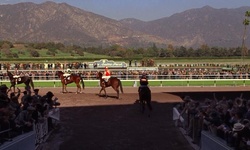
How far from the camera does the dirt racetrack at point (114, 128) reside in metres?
12.0

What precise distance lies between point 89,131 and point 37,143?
2.73 m

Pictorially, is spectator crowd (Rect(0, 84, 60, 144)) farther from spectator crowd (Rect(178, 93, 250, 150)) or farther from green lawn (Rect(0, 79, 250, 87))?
green lawn (Rect(0, 79, 250, 87))

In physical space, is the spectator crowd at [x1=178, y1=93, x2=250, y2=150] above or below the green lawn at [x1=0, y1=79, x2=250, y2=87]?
above

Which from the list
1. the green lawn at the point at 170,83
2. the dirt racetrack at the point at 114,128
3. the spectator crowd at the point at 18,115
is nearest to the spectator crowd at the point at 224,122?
the dirt racetrack at the point at 114,128

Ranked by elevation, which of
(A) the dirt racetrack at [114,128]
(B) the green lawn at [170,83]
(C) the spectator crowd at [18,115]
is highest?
(C) the spectator crowd at [18,115]

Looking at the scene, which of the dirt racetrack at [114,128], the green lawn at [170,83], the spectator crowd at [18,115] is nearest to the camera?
the spectator crowd at [18,115]

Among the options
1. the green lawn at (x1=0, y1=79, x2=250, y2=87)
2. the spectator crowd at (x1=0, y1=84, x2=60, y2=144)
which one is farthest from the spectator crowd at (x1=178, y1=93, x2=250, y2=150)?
the green lawn at (x1=0, y1=79, x2=250, y2=87)

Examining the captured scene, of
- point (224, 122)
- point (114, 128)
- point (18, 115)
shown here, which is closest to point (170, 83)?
point (114, 128)

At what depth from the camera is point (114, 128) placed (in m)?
14.6

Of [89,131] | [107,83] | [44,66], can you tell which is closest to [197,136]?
[89,131]

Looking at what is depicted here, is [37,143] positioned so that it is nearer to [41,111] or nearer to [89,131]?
[41,111]

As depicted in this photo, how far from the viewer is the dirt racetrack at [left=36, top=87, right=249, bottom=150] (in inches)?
472

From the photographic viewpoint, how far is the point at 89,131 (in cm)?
1408

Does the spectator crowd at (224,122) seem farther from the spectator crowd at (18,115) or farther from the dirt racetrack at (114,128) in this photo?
the spectator crowd at (18,115)
